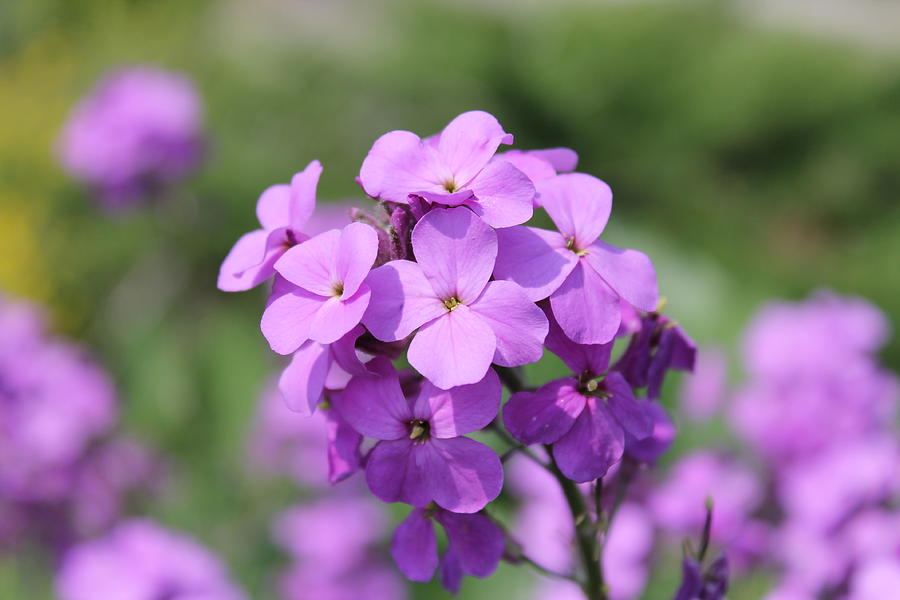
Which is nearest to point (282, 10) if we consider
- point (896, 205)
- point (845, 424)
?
point (896, 205)

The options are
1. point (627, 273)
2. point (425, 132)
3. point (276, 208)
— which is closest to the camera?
point (627, 273)

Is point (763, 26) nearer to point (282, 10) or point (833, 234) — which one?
point (833, 234)

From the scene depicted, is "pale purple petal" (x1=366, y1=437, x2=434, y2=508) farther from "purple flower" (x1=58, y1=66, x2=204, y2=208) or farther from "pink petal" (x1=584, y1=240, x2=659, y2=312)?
"purple flower" (x1=58, y1=66, x2=204, y2=208)

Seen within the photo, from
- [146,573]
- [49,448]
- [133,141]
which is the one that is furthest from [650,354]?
[133,141]

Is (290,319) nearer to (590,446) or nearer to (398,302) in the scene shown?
(398,302)

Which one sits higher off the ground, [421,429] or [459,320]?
[459,320]

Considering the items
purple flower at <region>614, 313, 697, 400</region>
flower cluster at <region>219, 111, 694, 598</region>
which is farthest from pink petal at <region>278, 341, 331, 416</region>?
purple flower at <region>614, 313, 697, 400</region>

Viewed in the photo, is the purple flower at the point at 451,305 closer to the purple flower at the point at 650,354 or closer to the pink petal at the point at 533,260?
the pink petal at the point at 533,260
